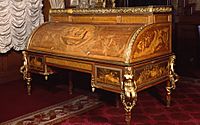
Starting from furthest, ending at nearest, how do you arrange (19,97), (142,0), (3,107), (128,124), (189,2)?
(189,2)
(142,0)
(19,97)
(3,107)
(128,124)

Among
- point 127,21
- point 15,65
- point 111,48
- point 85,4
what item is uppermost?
point 85,4

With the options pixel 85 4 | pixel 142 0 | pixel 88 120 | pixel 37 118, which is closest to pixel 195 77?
pixel 142 0

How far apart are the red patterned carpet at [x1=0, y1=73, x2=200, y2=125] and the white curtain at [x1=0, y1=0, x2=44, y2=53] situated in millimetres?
760

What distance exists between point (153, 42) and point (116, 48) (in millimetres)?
479

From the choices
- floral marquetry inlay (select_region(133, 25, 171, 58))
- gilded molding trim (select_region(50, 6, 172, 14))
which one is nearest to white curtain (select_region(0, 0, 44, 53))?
gilded molding trim (select_region(50, 6, 172, 14))

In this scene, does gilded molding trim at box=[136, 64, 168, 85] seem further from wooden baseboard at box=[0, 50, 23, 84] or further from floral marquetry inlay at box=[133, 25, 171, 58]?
wooden baseboard at box=[0, 50, 23, 84]

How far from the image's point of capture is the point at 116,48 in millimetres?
3100

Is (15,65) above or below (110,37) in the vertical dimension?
below

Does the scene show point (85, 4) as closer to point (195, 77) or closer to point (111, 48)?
point (111, 48)

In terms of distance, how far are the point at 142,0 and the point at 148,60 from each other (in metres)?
3.35

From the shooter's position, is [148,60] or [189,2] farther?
[189,2]

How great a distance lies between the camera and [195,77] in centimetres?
571

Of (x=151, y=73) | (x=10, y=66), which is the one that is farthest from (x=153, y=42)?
(x=10, y=66)

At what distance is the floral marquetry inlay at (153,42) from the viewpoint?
10.2 feet
